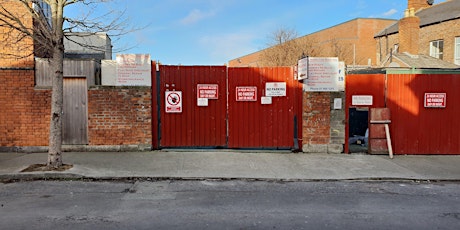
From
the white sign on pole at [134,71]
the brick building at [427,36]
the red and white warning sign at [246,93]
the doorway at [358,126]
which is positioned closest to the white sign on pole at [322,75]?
the red and white warning sign at [246,93]

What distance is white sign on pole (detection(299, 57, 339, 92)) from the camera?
9.29 m

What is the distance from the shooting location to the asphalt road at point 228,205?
4.44 m

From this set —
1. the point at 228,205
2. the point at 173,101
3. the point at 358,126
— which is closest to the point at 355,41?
the point at 358,126

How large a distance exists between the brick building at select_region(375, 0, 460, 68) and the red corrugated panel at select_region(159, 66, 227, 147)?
14681 millimetres

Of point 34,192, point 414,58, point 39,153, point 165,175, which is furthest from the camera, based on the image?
point 414,58

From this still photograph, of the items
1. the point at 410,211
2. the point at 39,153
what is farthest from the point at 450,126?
the point at 39,153

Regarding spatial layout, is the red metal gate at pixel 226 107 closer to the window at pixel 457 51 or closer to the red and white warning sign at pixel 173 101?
the red and white warning sign at pixel 173 101

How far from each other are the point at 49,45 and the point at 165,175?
13.1 ft

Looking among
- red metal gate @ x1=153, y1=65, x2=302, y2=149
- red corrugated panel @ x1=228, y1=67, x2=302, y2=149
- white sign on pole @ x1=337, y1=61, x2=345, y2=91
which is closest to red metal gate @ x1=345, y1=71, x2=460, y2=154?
white sign on pole @ x1=337, y1=61, x2=345, y2=91

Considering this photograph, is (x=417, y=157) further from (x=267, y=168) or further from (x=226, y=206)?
(x=226, y=206)

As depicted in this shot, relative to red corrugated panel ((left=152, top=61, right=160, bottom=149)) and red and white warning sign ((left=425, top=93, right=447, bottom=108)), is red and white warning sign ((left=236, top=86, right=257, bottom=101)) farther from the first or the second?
red and white warning sign ((left=425, top=93, right=447, bottom=108))

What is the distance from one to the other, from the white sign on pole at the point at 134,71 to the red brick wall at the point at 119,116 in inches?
7.1

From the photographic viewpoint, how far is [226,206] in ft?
17.1

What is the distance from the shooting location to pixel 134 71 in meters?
9.20
